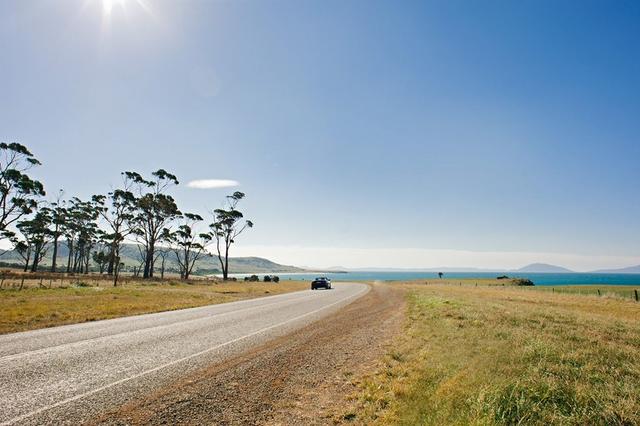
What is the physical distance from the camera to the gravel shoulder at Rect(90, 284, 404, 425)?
18.6 feet

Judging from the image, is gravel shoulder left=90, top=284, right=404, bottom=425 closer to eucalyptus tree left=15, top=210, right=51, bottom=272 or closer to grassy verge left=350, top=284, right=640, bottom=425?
grassy verge left=350, top=284, right=640, bottom=425

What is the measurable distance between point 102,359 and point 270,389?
4661 mm

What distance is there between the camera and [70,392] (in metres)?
6.33

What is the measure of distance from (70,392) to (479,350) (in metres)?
9.00

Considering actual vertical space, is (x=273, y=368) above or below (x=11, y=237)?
below

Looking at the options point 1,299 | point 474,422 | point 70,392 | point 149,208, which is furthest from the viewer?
point 149,208

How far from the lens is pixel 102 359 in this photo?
8.78m

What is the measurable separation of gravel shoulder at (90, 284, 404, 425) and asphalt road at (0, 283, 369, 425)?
0.53m

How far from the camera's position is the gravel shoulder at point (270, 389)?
18.6 feet

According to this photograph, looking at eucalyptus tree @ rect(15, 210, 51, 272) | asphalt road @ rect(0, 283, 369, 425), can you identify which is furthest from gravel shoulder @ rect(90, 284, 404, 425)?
eucalyptus tree @ rect(15, 210, 51, 272)

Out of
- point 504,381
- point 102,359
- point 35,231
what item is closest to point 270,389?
point 504,381

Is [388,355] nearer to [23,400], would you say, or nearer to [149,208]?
[23,400]

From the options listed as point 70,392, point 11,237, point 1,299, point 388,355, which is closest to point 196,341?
point 70,392

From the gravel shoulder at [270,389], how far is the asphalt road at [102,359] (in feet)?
1.74
